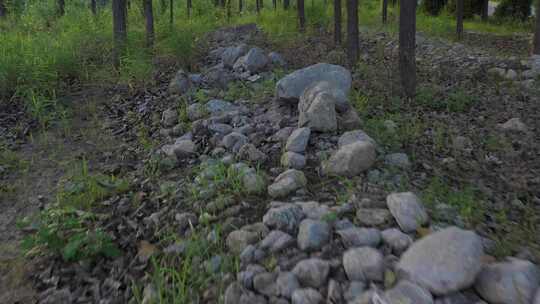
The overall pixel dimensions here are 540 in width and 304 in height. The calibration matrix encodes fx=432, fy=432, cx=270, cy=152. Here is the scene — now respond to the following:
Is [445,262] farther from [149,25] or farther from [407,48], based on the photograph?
[149,25]

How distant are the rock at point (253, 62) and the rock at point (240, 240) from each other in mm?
3713

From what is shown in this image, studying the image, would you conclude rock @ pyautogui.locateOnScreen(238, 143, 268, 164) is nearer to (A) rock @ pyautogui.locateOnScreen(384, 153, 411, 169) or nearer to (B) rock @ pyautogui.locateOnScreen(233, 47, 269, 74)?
(A) rock @ pyautogui.locateOnScreen(384, 153, 411, 169)

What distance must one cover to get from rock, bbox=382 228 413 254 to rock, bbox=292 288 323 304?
1.61ft

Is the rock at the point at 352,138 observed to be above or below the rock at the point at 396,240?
above

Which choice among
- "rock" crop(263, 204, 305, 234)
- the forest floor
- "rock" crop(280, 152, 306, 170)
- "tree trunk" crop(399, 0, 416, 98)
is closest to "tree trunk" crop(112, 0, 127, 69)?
the forest floor

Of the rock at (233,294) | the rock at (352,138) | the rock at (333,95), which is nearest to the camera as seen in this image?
the rock at (233,294)

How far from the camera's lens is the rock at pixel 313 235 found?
7.56 ft

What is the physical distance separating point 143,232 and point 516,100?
465 centimetres

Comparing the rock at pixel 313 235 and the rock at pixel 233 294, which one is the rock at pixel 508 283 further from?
the rock at pixel 233 294

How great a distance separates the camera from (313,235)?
233cm

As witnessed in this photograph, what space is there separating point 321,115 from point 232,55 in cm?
323

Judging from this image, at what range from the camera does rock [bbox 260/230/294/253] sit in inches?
92.0

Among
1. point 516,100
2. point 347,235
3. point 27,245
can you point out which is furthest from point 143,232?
point 516,100

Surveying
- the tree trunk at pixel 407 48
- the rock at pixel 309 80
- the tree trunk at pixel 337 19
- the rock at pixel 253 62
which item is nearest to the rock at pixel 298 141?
the rock at pixel 309 80
